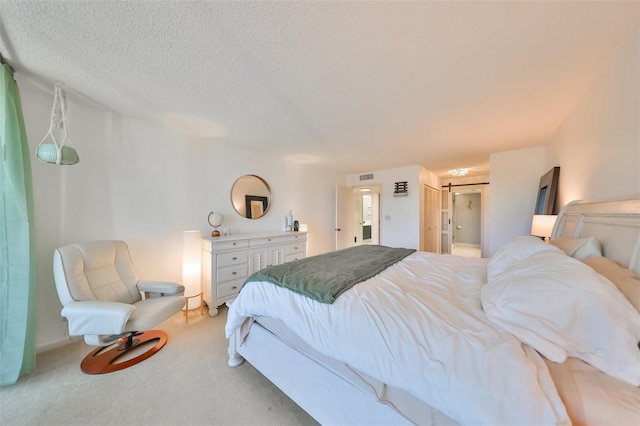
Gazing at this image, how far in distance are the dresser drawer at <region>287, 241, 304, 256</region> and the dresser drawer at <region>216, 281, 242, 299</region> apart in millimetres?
956

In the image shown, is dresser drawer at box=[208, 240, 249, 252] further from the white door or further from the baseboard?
the white door

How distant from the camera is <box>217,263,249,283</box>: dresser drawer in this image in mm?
2733

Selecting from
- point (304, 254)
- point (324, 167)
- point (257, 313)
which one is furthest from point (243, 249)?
point (324, 167)

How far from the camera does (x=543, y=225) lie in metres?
2.40

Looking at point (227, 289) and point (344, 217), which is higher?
point (344, 217)

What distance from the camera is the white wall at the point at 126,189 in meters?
1.96

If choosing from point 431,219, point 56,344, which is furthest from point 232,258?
point 431,219

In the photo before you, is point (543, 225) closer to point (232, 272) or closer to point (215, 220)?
point (232, 272)

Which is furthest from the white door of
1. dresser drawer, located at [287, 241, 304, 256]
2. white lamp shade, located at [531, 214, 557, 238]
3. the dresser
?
white lamp shade, located at [531, 214, 557, 238]

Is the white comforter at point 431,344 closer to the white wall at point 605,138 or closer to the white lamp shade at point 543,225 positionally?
the white wall at point 605,138

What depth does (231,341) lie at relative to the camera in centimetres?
175

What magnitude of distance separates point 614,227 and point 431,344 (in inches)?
51.9

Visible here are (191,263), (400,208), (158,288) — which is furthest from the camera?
(400,208)

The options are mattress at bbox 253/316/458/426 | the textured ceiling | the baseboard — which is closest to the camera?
mattress at bbox 253/316/458/426
